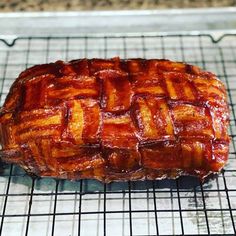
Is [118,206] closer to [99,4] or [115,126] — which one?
[115,126]

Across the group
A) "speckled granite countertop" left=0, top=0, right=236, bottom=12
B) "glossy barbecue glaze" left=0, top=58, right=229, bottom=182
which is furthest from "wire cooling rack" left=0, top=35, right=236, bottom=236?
"speckled granite countertop" left=0, top=0, right=236, bottom=12

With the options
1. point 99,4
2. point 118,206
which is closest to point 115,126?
point 118,206

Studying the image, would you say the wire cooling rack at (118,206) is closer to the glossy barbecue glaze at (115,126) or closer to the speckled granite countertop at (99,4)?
the glossy barbecue glaze at (115,126)

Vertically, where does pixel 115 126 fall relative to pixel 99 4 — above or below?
above

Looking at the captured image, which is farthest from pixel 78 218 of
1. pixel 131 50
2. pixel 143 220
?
pixel 131 50

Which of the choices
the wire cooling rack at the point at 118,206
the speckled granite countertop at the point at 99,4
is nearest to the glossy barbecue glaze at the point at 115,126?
the wire cooling rack at the point at 118,206

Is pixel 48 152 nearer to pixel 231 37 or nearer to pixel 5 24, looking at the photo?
pixel 5 24
